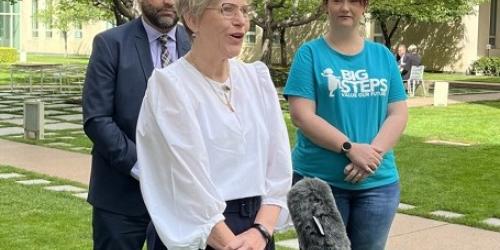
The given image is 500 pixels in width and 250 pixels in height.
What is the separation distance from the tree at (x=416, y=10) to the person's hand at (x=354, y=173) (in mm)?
19236

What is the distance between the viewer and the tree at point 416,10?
80.1 feet

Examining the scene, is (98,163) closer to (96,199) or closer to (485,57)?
(96,199)

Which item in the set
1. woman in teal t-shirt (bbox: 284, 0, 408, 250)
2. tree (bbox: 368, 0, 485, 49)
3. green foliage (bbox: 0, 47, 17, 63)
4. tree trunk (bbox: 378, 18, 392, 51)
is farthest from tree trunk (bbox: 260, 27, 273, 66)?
green foliage (bbox: 0, 47, 17, 63)

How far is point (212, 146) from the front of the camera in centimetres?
242

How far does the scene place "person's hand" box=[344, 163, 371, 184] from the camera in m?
3.39

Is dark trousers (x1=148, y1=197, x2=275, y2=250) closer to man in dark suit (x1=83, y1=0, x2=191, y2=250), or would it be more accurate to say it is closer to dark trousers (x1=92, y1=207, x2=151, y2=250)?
man in dark suit (x1=83, y1=0, x2=191, y2=250)

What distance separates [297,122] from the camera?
3.51 metres

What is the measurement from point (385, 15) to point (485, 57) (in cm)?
576

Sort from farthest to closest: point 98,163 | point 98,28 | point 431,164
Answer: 1. point 98,28
2. point 431,164
3. point 98,163

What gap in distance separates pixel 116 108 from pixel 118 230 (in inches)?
20.9

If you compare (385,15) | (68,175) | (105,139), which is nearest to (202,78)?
(105,139)

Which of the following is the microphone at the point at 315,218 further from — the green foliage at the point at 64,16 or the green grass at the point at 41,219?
the green foliage at the point at 64,16

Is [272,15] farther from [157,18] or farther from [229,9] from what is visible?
[229,9]

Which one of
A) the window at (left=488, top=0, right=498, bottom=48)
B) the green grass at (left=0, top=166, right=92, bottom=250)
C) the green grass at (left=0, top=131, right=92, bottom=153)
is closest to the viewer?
the green grass at (left=0, top=166, right=92, bottom=250)
